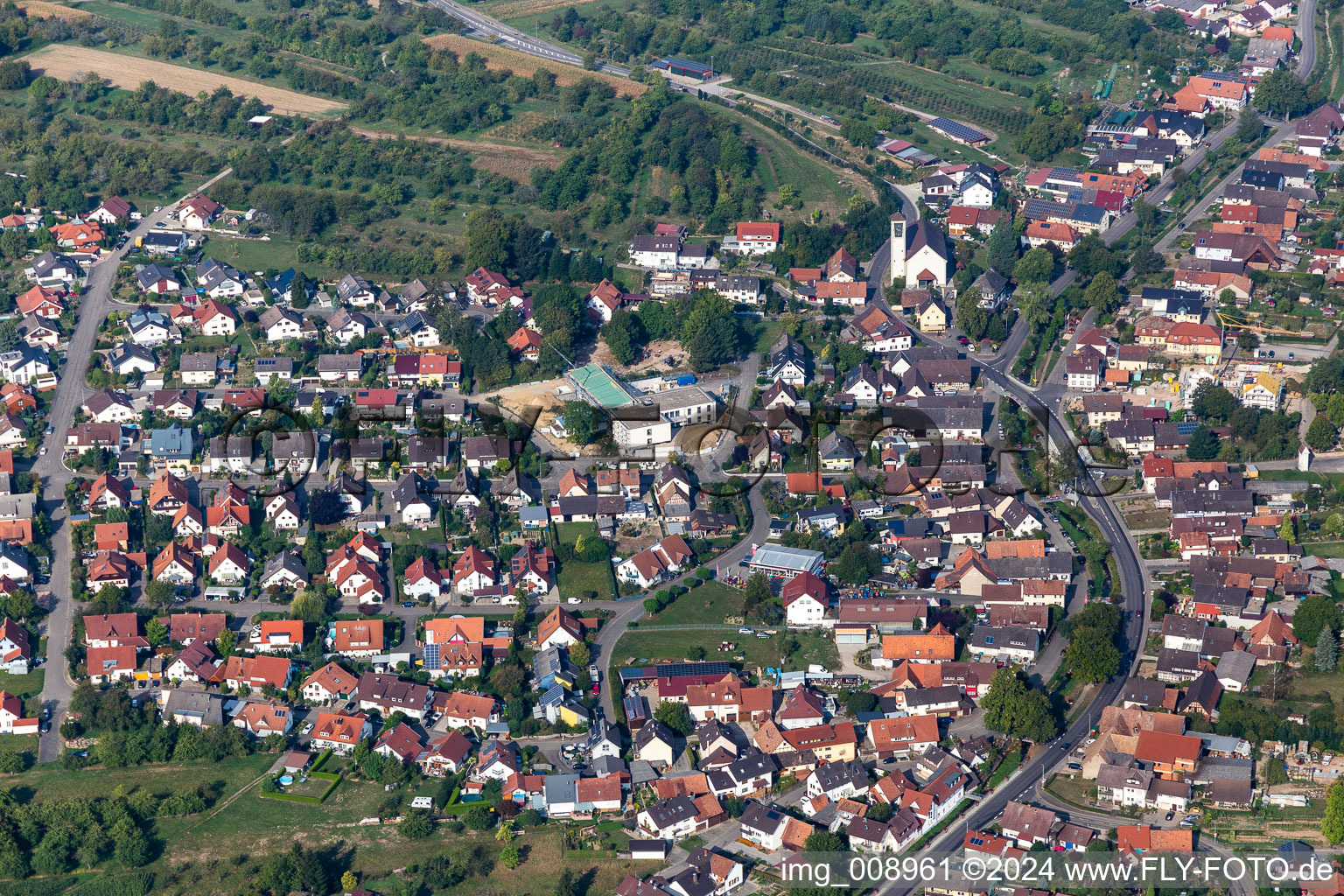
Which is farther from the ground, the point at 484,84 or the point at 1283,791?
the point at 484,84

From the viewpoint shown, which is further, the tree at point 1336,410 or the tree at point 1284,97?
the tree at point 1284,97

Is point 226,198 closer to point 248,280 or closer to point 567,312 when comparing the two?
point 248,280

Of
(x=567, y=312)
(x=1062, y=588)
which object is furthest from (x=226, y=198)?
(x=1062, y=588)

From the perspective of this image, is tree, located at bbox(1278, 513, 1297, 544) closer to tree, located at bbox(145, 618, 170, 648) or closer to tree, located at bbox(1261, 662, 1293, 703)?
tree, located at bbox(1261, 662, 1293, 703)

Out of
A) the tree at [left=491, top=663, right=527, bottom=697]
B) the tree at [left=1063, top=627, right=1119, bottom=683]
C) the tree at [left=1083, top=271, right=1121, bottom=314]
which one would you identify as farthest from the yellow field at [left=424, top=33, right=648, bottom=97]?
the tree at [left=1063, top=627, right=1119, bottom=683]

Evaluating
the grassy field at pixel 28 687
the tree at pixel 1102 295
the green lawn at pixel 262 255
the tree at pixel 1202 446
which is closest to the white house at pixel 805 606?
the tree at pixel 1202 446

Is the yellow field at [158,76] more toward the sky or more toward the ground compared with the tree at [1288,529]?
more toward the sky

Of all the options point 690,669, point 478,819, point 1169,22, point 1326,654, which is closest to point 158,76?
point 690,669

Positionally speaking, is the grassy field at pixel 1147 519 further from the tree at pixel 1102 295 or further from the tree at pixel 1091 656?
the tree at pixel 1102 295
